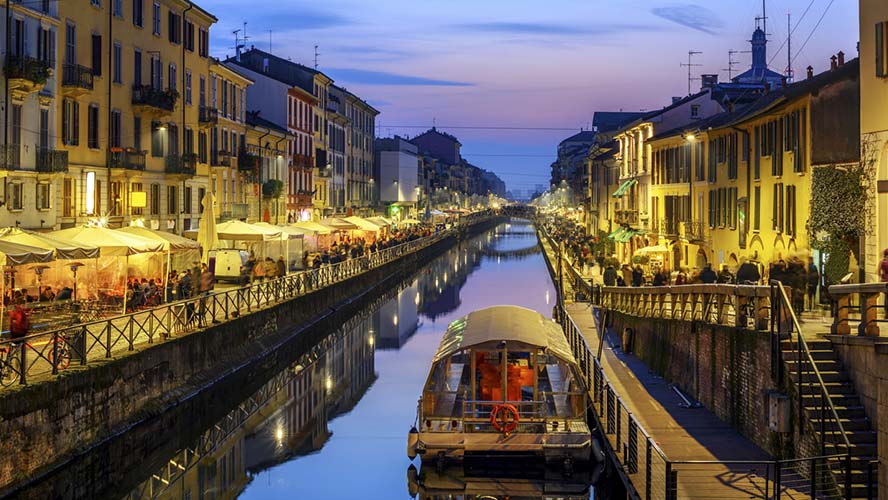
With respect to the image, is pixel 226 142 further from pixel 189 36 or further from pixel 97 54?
pixel 97 54

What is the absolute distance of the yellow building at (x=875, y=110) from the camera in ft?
75.0

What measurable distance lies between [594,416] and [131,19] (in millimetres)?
28851

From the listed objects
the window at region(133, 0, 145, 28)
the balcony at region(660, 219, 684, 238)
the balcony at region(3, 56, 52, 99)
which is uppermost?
the window at region(133, 0, 145, 28)

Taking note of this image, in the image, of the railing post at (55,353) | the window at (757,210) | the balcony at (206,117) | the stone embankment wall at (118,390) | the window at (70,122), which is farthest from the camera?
the balcony at (206,117)

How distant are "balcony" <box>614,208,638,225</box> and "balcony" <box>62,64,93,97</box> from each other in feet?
126

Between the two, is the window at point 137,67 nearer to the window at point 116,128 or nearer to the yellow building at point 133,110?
the yellow building at point 133,110

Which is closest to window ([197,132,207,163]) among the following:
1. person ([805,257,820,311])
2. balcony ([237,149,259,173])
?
balcony ([237,149,259,173])

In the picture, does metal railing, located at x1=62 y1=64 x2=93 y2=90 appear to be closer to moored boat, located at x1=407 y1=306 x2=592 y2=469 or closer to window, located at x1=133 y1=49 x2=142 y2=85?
window, located at x1=133 y1=49 x2=142 y2=85

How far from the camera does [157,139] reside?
4778cm

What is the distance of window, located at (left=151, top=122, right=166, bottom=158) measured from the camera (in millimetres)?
47219

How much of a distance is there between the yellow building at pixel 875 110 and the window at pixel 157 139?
103 feet

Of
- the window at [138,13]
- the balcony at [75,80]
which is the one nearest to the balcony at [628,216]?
the window at [138,13]

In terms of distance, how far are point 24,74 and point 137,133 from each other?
13.1 meters

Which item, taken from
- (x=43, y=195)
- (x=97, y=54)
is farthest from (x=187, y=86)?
(x=43, y=195)
